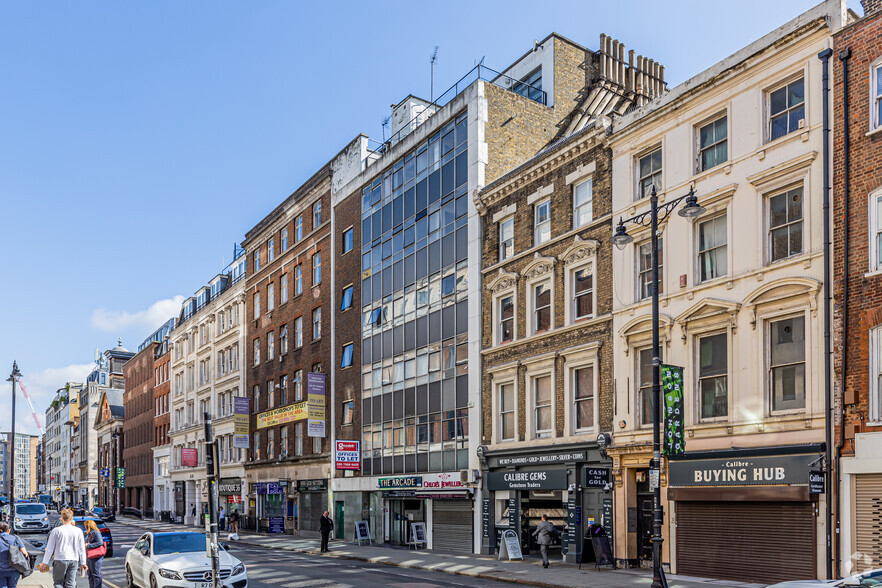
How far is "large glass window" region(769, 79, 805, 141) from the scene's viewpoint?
21.0 m

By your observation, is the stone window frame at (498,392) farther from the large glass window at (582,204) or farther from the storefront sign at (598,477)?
the large glass window at (582,204)

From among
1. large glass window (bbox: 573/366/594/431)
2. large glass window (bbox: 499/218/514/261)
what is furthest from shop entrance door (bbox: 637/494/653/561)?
large glass window (bbox: 499/218/514/261)

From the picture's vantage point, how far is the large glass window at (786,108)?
21031 mm

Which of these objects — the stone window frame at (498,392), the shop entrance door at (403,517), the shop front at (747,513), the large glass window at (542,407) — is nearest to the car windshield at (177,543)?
the shop front at (747,513)

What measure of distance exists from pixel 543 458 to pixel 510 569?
13.8 feet

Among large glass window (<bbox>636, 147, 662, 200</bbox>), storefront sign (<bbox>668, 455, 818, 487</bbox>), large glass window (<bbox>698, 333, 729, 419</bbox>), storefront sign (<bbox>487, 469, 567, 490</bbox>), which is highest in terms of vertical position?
large glass window (<bbox>636, 147, 662, 200</bbox>)

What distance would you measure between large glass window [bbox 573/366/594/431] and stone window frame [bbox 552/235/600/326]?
1645mm

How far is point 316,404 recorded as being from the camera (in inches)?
1734

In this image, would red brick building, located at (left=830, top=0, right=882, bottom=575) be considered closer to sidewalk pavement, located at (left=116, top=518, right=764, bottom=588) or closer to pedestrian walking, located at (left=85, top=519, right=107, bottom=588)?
sidewalk pavement, located at (left=116, top=518, right=764, bottom=588)

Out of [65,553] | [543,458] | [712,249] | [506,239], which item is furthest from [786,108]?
[65,553]

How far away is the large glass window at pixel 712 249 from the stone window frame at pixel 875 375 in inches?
182

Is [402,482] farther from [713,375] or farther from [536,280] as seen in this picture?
[713,375]

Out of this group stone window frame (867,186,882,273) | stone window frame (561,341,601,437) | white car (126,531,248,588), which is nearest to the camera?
white car (126,531,248,588)

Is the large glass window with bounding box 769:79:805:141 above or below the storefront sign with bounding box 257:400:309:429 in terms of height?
above
